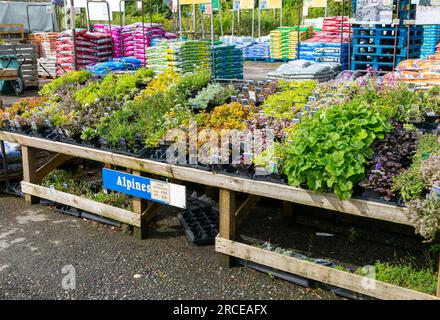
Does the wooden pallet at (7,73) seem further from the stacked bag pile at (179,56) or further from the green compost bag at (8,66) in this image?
the stacked bag pile at (179,56)

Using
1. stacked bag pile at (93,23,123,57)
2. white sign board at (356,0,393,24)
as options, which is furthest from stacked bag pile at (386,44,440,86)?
stacked bag pile at (93,23,123,57)

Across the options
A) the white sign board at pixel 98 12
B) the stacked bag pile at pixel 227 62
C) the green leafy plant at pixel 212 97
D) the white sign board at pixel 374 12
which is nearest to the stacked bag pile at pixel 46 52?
the white sign board at pixel 98 12

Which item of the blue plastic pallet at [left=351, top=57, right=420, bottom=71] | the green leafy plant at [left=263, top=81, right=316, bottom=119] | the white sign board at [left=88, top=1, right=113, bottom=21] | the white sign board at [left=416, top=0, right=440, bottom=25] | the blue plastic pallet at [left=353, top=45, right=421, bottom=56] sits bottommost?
the blue plastic pallet at [left=351, top=57, right=420, bottom=71]

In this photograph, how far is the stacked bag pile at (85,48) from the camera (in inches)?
591

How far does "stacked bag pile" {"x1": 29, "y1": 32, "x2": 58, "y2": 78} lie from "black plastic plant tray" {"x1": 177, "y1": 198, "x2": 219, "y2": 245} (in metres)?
12.9

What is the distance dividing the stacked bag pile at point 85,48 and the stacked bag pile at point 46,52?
1.01 metres

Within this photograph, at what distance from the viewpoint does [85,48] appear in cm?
1511

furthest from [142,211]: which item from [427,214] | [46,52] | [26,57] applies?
[46,52]

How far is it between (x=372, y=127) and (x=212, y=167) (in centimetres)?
128

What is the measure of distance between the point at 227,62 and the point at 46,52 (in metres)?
8.44

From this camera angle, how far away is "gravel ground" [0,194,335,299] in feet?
12.9

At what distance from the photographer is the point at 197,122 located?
15.8 feet

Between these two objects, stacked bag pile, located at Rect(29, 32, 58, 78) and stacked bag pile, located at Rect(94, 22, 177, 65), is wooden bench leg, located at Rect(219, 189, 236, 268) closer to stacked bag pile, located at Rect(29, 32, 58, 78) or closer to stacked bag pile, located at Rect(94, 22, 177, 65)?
stacked bag pile, located at Rect(94, 22, 177, 65)

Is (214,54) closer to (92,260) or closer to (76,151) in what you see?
(76,151)
